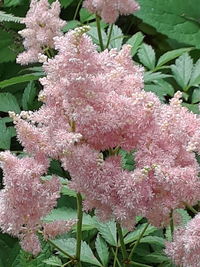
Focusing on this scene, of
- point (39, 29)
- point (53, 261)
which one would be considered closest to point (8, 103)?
point (39, 29)

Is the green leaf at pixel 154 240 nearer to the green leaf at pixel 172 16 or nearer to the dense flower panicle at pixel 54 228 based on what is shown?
the dense flower panicle at pixel 54 228

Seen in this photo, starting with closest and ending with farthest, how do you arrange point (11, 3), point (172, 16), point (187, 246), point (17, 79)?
point (187, 246) < point (17, 79) < point (11, 3) < point (172, 16)

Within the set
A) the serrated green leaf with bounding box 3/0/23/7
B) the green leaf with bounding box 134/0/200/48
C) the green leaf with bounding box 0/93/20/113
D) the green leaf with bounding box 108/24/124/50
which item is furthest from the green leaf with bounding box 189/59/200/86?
the serrated green leaf with bounding box 3/0/23/7

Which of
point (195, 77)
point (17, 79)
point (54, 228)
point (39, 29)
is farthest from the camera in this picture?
point (195, 77)

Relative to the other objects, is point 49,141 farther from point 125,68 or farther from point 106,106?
point 125,68

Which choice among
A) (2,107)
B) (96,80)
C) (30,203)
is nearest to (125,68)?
(96,80)

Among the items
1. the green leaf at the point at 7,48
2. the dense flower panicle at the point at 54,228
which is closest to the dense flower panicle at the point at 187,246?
the dense flower panicle at the point at 54,228

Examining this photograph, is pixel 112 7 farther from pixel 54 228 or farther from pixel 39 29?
pixel 54 228
